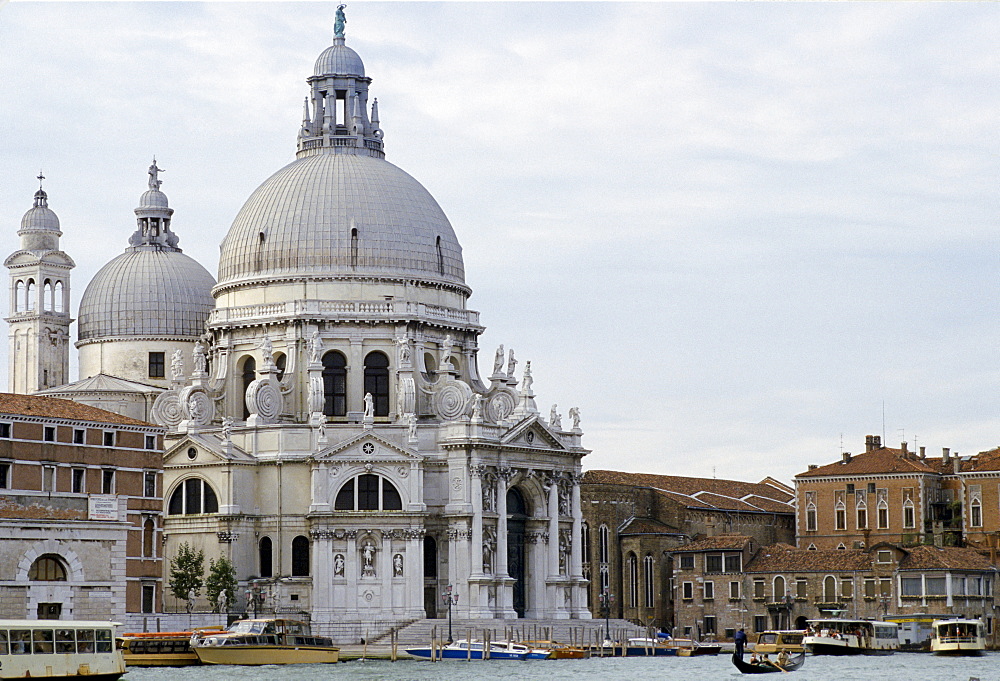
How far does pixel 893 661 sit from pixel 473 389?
73.0 ft

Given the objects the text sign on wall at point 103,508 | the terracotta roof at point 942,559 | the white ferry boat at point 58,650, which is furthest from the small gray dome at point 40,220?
the white ferry boat at point 58,650

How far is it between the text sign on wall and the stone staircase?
16.3 meters

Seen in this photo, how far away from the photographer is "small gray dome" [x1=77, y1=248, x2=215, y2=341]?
287 ft

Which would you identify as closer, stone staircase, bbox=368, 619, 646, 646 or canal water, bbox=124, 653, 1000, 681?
canal water, bbox=124, 653, 1000, 681

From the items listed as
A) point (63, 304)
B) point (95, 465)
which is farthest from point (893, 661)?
point (63, 304)

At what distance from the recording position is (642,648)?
7625cm

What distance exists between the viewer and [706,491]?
102000mm

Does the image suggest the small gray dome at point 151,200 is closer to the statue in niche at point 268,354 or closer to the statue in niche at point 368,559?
the statue in niche at point 268,354

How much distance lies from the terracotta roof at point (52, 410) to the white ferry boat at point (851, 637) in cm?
2595

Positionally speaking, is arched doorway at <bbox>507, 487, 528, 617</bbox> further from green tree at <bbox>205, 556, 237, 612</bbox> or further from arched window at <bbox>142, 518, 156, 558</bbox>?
A: arched window at <bbox>142, 518, 156, 558</bbox>

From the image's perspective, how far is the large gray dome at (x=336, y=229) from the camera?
81.8 metres

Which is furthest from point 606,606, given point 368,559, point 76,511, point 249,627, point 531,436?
point 76,511

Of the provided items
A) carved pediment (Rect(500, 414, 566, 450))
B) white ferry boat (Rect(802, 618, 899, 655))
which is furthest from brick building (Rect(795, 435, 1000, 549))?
carved pediment (Rect(500, 414, 566, 450))

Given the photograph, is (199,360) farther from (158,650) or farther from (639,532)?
(639,532)
